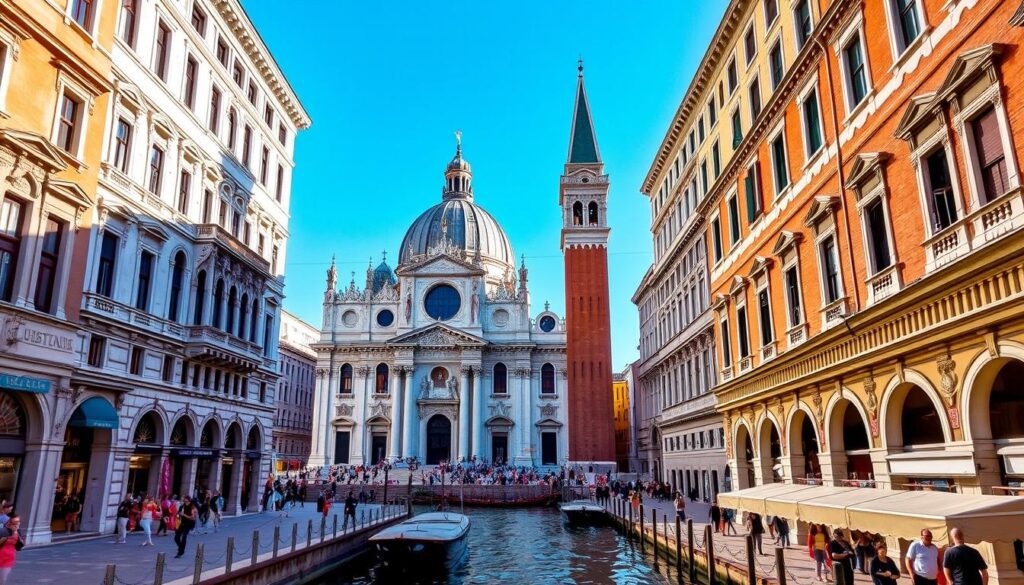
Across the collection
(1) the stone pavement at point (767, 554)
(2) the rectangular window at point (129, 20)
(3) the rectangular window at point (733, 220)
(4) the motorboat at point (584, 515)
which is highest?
(2) the rectangular window at point (129, 20)

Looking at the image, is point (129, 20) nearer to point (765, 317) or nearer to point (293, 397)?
point (765, 317)

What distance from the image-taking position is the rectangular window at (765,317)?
20.6m

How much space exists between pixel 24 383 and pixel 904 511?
1885 cm

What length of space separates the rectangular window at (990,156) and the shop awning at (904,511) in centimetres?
475

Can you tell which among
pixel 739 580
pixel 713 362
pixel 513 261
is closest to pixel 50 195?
pixel 739 580

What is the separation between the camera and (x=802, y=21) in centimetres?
1827

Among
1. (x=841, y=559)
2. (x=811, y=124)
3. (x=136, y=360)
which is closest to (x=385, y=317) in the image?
(x=136, y=360)

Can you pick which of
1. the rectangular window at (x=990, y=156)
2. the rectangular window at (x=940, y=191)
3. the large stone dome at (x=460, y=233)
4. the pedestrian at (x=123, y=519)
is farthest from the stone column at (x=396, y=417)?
the rectangular window at (x=990, y=156)

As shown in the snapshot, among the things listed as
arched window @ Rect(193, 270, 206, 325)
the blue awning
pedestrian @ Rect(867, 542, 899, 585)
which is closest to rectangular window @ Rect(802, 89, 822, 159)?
pedestrian @ Rect(867, 542, 899, 585)

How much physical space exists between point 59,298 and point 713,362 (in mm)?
24435

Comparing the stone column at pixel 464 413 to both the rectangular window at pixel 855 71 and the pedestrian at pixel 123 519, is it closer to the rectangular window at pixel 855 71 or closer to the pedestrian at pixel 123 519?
the pedestrian at pixel 123 519

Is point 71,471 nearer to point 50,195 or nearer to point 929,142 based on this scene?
point 50,195

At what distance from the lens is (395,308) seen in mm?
66812

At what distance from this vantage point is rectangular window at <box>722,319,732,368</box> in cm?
2448
